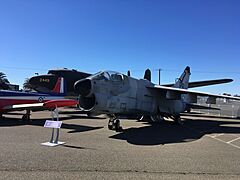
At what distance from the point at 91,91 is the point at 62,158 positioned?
5478mm

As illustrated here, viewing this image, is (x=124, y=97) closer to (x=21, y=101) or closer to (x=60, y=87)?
(x=21, y=101)

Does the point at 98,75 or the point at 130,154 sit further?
the point at 98,75

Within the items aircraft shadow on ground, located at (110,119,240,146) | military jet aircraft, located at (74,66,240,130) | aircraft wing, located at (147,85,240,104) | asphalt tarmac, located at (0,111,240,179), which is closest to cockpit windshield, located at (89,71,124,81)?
military jet aircraft, located at (74,66,240,130)

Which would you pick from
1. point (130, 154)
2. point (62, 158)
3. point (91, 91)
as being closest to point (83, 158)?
point (62, 158)

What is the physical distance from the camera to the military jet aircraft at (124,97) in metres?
12.9

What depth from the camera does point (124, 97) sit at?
48.5 ft

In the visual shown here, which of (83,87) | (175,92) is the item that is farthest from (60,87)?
(83,87)

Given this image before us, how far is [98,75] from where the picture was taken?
1355 cm

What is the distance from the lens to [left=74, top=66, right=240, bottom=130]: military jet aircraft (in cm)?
1292

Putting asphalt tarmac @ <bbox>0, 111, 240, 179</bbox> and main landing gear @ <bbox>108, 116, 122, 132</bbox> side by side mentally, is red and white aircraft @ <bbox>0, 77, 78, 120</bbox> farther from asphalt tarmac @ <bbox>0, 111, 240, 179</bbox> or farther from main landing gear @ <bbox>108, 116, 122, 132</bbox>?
asphalt tarmac @ <bbox>0, 111, 240, 179</bbox>

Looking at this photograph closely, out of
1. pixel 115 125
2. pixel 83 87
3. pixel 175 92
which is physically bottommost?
pixel 115 125

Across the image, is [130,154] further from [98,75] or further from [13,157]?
[98,75]

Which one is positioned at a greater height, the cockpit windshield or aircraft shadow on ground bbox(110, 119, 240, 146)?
the cockpit windshield

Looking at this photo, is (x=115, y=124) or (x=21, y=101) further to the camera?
(x=21, y=101)
